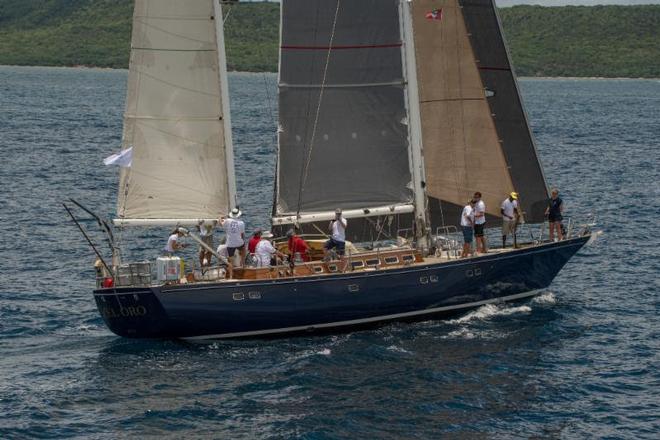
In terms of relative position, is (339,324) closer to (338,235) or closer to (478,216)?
(338,235)

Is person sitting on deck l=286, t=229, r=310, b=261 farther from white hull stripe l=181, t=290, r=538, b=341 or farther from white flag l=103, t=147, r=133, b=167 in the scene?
white flag l=103, t=147, r=133, b=167

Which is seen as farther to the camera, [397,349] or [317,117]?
[317,117]

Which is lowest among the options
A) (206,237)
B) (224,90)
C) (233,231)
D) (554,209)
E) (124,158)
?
A: (206,237)

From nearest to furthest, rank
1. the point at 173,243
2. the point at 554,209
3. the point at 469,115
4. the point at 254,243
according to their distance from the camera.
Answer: the point at 173,243, the point at 254,243, the point at 469,115, the point at 554,209

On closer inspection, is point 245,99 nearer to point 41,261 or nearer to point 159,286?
point 41,261

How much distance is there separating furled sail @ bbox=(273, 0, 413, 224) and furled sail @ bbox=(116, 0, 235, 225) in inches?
107

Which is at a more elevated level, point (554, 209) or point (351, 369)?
point (554, 209)

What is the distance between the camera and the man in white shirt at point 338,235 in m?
38.8

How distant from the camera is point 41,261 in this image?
49.3 m

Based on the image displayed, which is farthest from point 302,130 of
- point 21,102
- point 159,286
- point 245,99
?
point 245,99

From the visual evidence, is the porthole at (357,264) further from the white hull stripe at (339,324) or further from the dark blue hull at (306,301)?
the white hull stripe at (339,324)

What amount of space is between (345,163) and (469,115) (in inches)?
182

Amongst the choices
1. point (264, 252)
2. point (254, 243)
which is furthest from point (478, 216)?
point (254, 243)

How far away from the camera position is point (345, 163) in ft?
132
